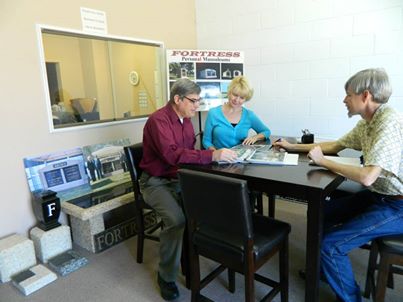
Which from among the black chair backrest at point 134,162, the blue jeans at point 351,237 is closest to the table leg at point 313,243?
the blue jeans at point 351,237

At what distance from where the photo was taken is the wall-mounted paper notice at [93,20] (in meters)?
2.69

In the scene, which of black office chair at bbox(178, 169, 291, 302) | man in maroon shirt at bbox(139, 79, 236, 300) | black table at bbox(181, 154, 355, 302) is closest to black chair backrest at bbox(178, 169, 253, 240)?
black office chair at bbox(178, 169, 291, 302)

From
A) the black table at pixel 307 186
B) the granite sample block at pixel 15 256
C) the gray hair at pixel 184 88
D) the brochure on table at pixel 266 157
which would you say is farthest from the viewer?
the granite sample block at pixel 15 256

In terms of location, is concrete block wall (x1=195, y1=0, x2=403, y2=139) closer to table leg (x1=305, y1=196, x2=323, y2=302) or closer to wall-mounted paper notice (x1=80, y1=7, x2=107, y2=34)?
wall-mounted paper notice (x1=80, y1=7, x2=107, y2=34)

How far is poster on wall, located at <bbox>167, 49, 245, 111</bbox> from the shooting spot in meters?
3.48

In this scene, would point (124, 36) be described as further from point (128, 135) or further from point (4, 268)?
point (4, 268)

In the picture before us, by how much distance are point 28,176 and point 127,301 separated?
132 cm

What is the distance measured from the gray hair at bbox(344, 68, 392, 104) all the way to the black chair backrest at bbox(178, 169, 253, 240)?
847 mm

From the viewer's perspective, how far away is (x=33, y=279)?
2.04m

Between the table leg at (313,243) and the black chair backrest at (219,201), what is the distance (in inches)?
11.9

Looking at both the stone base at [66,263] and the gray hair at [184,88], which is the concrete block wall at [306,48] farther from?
the stone base at [66,263]

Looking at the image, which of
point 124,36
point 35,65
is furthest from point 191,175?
point 124,36

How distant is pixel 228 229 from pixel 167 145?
73cm

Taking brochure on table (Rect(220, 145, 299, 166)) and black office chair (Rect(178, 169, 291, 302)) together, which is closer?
black office chair (Rect(178, 169, 291, 302))
